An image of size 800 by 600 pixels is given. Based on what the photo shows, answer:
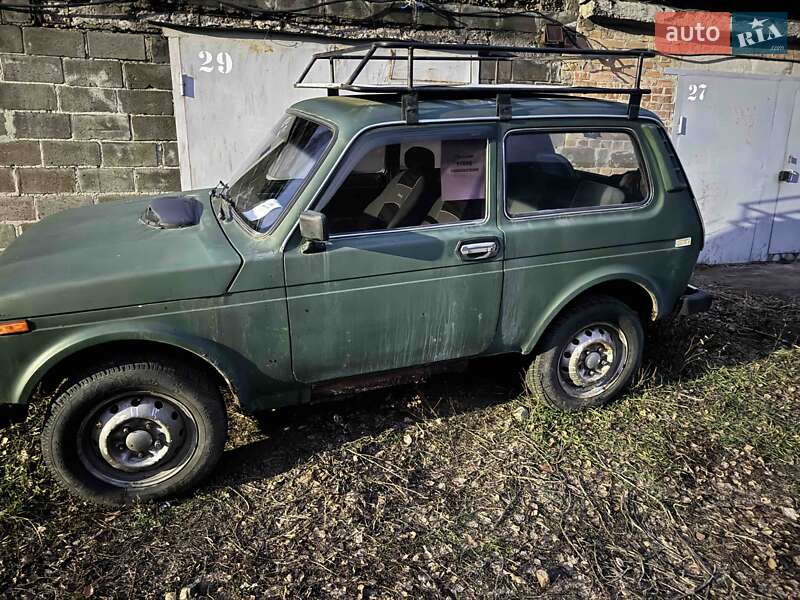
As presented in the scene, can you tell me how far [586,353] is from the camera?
13.8 feet

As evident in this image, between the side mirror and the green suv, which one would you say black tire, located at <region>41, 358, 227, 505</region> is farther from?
the side mirror

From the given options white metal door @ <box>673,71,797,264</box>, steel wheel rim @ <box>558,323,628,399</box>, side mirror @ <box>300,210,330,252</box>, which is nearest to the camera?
side mirror @ <box>300,210,330,252</box>

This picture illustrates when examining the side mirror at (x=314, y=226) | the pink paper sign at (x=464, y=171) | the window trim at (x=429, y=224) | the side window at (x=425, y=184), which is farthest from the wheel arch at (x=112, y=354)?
the pink paper sign at (x=464, y=171)

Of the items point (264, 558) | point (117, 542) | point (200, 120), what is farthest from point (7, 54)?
point (264, 558)

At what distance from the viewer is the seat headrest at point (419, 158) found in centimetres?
356

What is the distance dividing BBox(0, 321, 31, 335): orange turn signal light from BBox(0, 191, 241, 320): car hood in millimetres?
31

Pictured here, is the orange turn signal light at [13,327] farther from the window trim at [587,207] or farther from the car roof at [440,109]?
the window trim at [587,207]

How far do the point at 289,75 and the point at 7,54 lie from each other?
242 centimetres

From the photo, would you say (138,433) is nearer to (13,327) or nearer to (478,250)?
(13,327)

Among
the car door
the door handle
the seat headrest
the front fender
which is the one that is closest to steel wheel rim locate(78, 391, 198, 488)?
the front fender

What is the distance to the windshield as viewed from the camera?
3346 mm

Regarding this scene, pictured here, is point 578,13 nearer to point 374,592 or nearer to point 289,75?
point 289,75

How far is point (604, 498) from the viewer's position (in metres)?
3.50

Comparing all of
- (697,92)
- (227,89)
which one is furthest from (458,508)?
(697,92)
